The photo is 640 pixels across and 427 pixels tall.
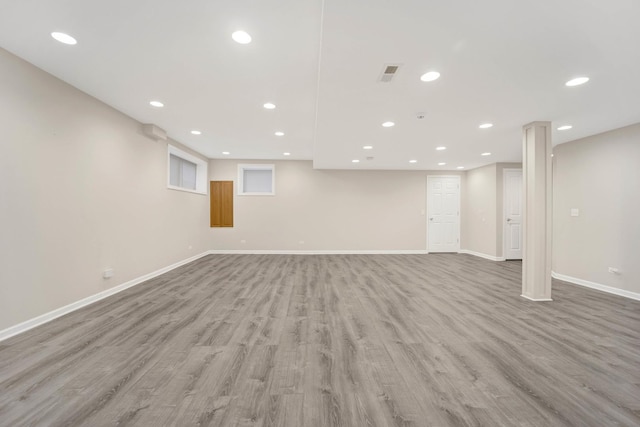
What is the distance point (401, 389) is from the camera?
1.76m

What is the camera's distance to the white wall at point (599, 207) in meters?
3.88

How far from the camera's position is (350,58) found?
85.0 inches

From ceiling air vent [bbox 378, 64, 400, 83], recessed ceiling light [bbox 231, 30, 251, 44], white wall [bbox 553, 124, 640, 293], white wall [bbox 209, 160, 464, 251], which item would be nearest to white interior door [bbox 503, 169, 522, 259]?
white wall [bbox 553, 124, 640, 293]

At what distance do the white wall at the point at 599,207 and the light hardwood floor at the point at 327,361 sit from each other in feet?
2.57

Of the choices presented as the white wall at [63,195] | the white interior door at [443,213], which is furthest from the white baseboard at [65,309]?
the white interior door at [443,213]

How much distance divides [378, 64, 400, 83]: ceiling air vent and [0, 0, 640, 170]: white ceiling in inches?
3.0

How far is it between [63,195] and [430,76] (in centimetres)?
442

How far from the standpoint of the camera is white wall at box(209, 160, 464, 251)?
7578 mm

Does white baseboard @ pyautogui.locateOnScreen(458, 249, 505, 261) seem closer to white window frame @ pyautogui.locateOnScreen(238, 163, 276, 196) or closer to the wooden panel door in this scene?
white window frame @ pyautogui.locateOnScreen(238, 163, 276, 196)

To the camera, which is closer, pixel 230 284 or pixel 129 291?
pixel 129 291

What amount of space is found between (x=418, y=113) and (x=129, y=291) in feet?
16.7

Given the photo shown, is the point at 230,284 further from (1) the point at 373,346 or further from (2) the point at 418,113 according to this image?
(2) the point at 418,113

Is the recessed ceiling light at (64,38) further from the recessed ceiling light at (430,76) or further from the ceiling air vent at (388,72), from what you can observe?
the recessed ceiling light at (430,76)

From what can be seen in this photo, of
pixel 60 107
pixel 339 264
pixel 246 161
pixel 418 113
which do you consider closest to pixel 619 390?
pixel 418 113
